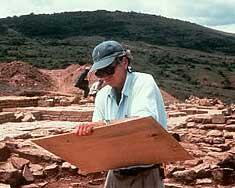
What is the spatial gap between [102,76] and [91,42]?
59.0m

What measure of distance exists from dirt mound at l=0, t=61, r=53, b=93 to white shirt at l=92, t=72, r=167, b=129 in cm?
2674

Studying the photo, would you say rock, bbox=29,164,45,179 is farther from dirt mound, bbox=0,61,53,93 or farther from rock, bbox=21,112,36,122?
dirt mound, bbox=0,61,53,93

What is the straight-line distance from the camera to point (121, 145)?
10.5ft

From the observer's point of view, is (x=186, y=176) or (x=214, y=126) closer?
(x=186, y=176)

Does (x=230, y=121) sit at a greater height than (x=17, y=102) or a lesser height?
greater

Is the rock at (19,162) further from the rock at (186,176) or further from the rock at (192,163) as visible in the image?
the rock at (192,163)

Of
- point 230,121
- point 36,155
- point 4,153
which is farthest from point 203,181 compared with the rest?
point 230,121

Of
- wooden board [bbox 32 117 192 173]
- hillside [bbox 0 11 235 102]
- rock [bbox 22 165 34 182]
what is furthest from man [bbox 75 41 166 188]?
hillside [bbox 0 11 235 102]

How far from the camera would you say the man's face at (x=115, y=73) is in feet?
11.0

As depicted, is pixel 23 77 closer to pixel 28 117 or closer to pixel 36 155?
pixel 28 117

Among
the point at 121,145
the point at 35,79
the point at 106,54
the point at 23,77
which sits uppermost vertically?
the point at 106,54

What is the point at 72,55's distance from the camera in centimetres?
4838

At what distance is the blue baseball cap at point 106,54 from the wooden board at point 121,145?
1.41ft

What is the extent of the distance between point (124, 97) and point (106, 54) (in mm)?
265
